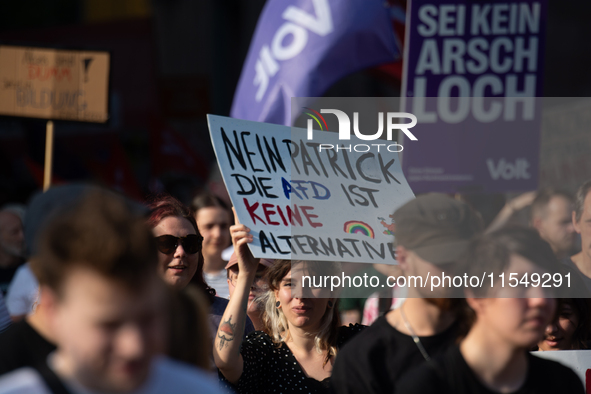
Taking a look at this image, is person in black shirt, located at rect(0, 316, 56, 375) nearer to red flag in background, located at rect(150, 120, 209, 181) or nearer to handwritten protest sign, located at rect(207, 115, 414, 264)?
handwritten protest sign, located at rect(207, 115, 414, 264)

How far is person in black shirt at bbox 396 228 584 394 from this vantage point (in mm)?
1873

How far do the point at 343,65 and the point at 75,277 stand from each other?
3.93m

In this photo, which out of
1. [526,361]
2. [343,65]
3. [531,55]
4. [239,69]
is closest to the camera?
[526,361]

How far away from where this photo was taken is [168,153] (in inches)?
356

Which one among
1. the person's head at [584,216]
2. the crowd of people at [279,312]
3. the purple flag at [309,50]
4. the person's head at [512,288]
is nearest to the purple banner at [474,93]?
the crowd of people at [279,312]

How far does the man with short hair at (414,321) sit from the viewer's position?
2191 mm

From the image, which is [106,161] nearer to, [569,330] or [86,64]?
[86,64]

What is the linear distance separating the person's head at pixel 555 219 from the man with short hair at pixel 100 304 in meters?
2.50

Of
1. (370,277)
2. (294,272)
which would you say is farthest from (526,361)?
(370,277)

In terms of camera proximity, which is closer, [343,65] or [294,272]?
[294,272]

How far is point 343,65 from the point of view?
16.4 ft

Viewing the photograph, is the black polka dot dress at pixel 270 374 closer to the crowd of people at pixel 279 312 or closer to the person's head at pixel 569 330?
the crowd of people at pixel 279 312

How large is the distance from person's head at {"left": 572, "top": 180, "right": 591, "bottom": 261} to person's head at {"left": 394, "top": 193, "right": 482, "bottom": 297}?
1.06m

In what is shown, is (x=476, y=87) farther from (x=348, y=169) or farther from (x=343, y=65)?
(x=348, y=169)
